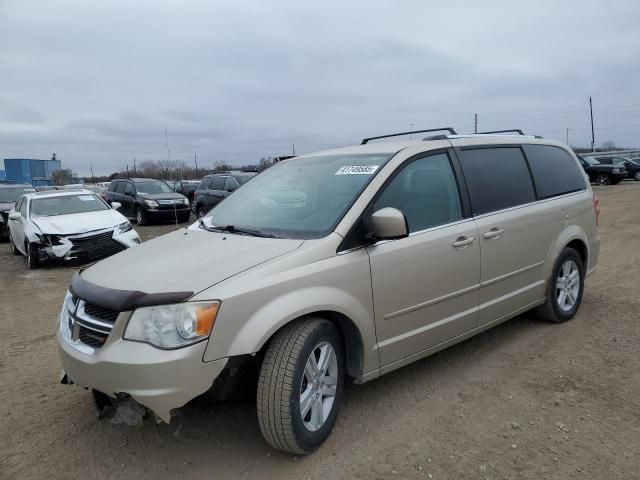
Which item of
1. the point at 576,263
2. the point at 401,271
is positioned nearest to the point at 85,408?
the point at 401,271

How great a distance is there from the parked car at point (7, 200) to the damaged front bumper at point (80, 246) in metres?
6.00

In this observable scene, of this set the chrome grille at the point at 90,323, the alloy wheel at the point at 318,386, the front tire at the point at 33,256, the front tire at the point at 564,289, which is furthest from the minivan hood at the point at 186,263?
the front tire at the point at 33,256

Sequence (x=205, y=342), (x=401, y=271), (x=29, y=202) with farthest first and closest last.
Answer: (x=29, y=202) < (x=401, y=271) < (x=205, y=342)

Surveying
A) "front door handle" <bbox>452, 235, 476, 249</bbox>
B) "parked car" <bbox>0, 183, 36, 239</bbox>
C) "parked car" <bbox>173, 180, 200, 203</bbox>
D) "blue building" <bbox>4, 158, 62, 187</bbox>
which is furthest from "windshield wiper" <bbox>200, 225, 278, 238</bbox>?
"blue building" <bbox>4, 158, 62, 187</bbox>

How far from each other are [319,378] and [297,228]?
0.93 metres

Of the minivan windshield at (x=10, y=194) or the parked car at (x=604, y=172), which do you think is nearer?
the minivan windshield at (x=10, y=194)

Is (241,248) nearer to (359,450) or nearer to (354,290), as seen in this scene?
(354,290)

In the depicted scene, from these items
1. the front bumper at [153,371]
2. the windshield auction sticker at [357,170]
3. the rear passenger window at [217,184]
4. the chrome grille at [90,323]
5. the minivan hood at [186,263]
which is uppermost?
the rear passenger window at [217,184]

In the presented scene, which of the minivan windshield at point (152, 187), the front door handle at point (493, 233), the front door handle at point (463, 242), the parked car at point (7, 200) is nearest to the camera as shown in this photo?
the front door handle at point (463, 242)

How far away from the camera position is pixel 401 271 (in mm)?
3207

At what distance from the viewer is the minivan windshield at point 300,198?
323cm

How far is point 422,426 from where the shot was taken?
3096 millimetres

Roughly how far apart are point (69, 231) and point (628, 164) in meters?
29.7

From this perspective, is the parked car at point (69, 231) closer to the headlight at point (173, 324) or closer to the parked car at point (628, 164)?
the headlight at point (173, 324)
